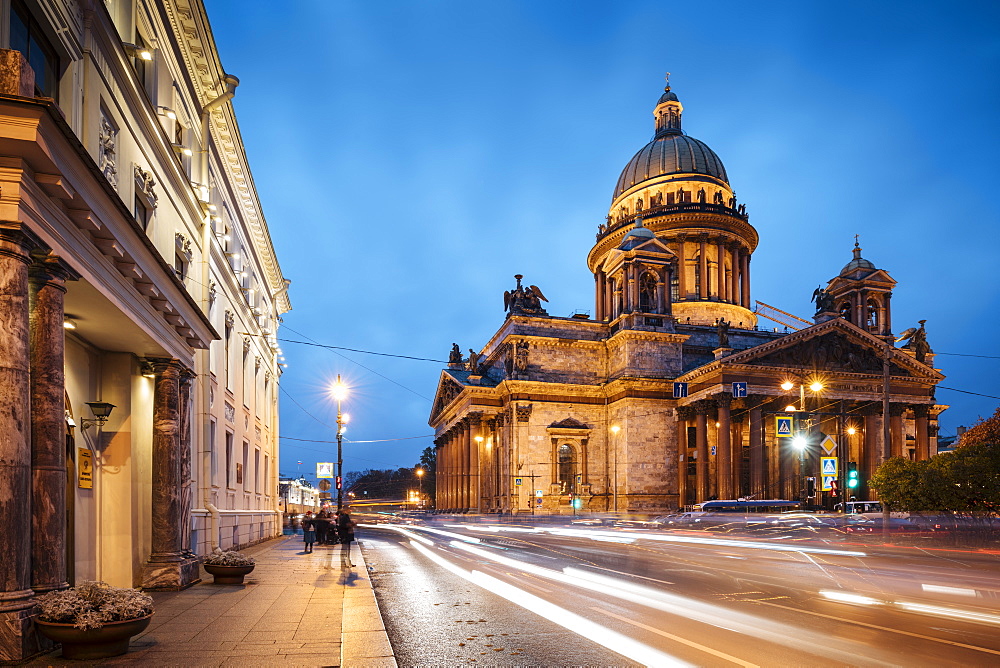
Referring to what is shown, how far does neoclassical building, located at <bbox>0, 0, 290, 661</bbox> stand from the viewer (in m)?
7.96

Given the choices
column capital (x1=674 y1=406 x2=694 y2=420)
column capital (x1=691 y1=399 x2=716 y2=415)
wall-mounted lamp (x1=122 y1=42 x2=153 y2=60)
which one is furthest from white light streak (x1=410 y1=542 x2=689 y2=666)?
column capital (x1=674 y1=406 x2=694 y2=420)

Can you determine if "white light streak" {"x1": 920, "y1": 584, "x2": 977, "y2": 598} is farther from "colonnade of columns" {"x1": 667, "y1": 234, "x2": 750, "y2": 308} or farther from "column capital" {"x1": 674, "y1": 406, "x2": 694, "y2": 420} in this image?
"colonnade of columns" {"x1": 667, "y1": 234, "x2": 750, "y2": 308}

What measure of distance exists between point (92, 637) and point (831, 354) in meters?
55.7

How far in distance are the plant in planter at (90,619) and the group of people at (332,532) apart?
10.1 metres

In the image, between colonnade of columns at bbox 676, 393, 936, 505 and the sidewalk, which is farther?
colonnade of columns at bbox 676, 393, 936, 505

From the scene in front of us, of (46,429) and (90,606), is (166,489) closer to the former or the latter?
(46,429)

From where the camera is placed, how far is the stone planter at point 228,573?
14758mm

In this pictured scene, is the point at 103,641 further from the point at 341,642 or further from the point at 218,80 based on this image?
the point at 218,80

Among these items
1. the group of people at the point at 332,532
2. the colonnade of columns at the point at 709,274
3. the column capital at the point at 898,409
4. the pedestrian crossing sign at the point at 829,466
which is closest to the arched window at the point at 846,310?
the colonnade of columns at the point at 709,274

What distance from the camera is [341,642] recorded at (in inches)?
353

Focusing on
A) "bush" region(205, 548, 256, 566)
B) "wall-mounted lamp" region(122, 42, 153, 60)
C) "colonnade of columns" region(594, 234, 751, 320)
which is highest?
"colonnade of columns" region(594, 234, 751, 320)

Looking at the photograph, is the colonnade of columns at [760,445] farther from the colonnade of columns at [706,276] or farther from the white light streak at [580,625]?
the white light streak at [580,625]

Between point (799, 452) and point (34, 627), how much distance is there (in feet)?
199

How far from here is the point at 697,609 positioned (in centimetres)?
1183
